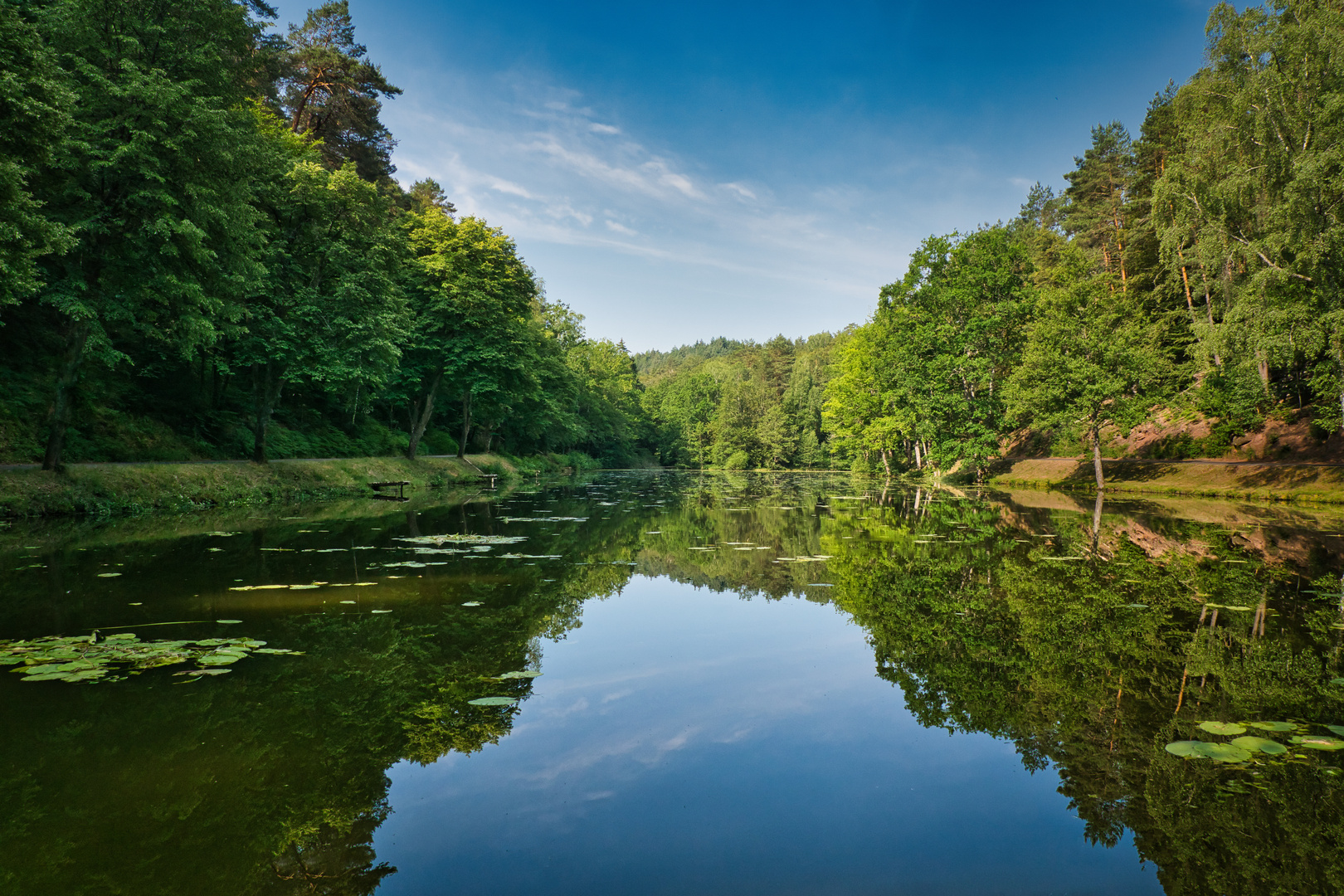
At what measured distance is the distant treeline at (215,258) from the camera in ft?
42.6

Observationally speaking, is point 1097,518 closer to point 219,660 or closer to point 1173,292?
point 219,660

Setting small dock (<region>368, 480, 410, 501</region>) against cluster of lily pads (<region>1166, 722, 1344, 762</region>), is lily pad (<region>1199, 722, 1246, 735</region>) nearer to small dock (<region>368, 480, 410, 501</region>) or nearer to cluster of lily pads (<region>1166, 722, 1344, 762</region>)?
cluster of lily pads (<region>1166, 722, 1344, 762</region>)

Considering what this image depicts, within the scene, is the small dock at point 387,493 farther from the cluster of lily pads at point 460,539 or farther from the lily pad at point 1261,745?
the lily pad at point 1261,745

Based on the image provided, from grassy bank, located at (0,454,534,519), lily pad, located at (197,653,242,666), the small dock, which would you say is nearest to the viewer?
lily pad, located at (197,653,242,666)

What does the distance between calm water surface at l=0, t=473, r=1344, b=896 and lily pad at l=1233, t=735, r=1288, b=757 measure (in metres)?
0.05

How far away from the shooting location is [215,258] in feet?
50.3

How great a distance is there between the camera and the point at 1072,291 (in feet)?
Answer: 91.2

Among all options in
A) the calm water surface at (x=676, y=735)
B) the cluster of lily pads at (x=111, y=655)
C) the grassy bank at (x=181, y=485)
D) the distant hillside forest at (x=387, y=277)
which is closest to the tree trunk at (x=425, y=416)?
the distant hillside forest at (x=387, y=277)

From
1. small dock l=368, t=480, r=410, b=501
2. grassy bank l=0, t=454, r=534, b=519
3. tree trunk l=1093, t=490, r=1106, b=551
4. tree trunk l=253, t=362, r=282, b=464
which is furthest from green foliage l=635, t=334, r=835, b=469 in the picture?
tree trunk l=253, t=362, r=282, b=464

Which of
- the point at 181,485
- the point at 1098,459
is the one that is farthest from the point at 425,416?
the point at 1098,459

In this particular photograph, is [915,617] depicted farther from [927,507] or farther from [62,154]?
[62,154]

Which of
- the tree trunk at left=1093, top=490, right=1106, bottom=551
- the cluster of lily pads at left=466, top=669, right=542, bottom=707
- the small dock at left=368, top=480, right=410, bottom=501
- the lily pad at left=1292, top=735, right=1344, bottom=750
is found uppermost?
the tree trunk at left=1093, top=490, right=1106, bottom=551

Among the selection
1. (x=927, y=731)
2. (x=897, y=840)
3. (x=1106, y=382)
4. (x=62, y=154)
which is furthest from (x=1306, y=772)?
(x=1106, y=382)

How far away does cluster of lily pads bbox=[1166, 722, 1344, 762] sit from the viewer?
3.34 m
